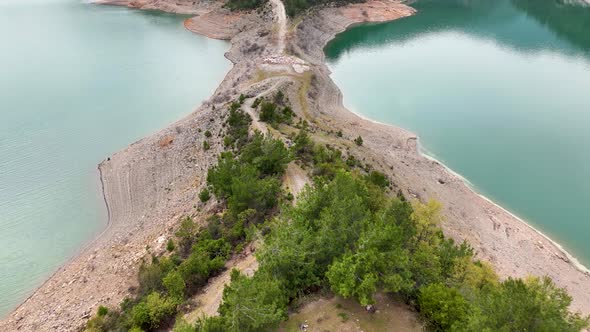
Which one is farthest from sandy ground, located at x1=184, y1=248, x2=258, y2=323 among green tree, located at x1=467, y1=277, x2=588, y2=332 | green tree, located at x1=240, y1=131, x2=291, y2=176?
green tree, located at x1=467, y1=277, x2=588, y2=332

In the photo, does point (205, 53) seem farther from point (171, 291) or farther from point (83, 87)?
point (171, 291)

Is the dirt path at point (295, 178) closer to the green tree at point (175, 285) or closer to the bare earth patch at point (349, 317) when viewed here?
the green tree at point (175, 285)

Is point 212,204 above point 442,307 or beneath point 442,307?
beneath

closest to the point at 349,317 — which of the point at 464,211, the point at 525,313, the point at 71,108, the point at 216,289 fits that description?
the point at 525,313

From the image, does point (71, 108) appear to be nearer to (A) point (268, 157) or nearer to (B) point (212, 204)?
(B) point (212, 204)

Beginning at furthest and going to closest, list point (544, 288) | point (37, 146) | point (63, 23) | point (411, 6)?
point (411, 6), point (63, 23), point (37, 146), point (544, 288)

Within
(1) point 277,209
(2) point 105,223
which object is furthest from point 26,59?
(1) point 277,209
